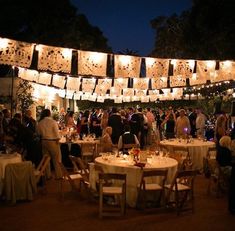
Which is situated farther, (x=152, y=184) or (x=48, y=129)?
(x=48, y=129)

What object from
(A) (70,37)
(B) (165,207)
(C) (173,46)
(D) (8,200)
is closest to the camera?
(B) (165,207)

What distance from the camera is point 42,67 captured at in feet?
30.5

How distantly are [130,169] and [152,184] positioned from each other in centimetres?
49

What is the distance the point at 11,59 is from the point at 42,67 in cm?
79

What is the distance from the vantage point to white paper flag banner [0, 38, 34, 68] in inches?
342

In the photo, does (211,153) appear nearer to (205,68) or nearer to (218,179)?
(205,68)

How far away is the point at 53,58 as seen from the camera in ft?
30.5

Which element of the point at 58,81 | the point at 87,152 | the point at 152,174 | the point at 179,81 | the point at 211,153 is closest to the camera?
the point at 152,174

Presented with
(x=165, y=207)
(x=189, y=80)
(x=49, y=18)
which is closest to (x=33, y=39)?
(x=49, y=18)

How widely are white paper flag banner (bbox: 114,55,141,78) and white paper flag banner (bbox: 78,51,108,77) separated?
1.36 ft

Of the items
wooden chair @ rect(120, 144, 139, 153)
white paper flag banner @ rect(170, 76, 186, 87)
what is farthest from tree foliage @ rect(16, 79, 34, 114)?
wooden chair @ rect(120, 144, 139, 153)

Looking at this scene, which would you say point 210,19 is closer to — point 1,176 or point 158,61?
point 158,61

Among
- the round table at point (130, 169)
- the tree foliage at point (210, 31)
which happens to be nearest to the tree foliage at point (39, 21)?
the tree foliage at point (210, 31)

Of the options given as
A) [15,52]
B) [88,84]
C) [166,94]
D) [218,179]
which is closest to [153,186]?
[218,179]
